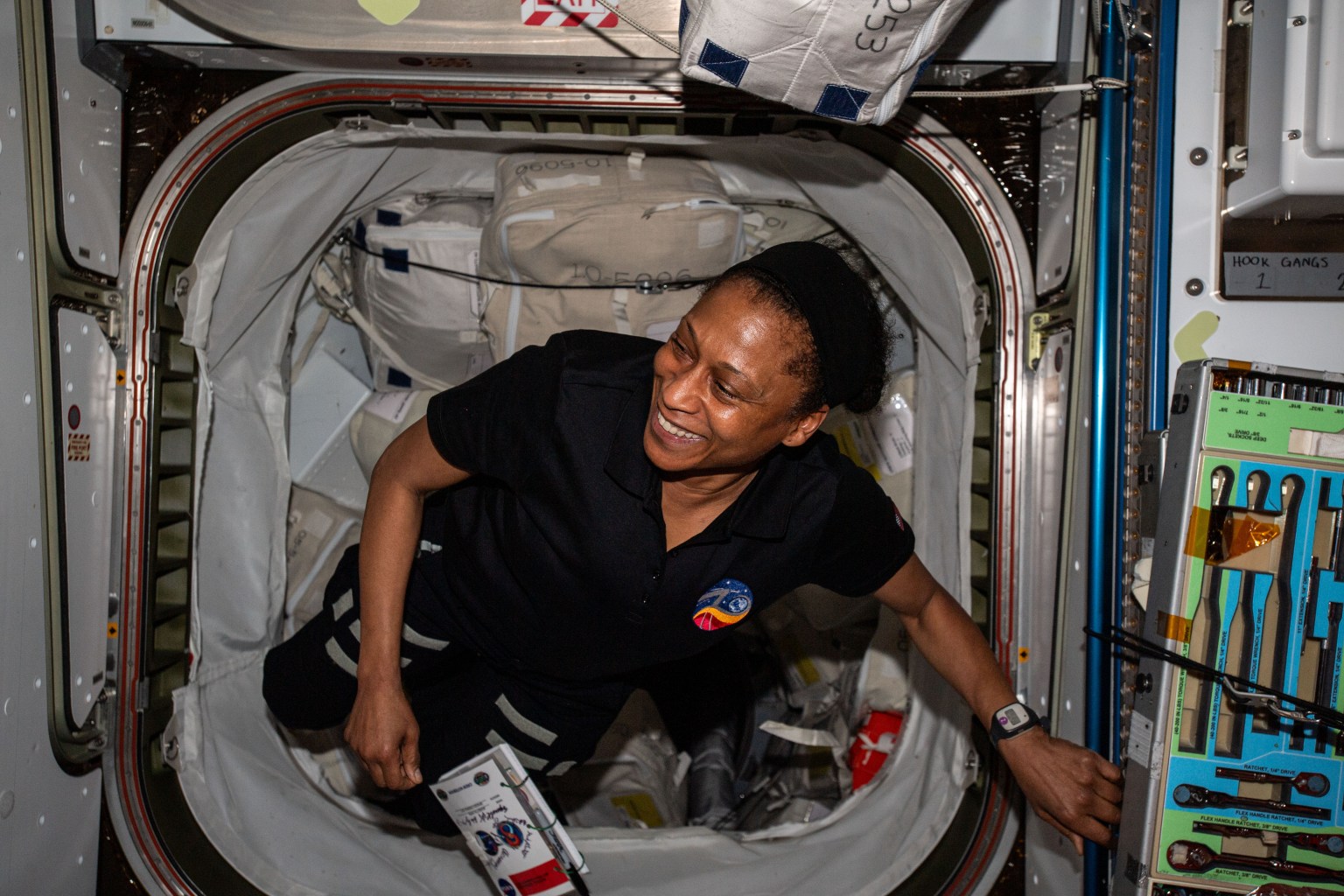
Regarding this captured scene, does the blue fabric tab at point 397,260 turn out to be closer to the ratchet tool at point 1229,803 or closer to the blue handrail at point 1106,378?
the blue handrail at point 1106,378

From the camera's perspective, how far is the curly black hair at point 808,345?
4.46 feet

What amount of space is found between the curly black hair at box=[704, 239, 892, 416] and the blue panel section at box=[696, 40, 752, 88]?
460 mm

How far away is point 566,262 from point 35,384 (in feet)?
4.25

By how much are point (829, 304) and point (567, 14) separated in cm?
97

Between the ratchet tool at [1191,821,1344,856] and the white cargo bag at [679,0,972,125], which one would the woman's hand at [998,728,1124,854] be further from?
the white cargo bag at [679,0,972,125]

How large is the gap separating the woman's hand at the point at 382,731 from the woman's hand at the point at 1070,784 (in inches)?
45.7

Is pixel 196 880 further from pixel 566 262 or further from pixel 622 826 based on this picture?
pixel 566 262

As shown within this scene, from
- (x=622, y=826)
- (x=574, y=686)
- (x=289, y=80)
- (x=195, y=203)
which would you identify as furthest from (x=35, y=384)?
(x=622, y=826)

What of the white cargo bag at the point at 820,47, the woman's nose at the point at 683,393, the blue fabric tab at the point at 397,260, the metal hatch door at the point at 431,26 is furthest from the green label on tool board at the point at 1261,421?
the blue fabric tab at the point at 397,260

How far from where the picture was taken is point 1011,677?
A: 207cm

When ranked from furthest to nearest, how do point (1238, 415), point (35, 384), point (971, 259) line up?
point (971, 259) → point (35, 384) → point (1238, 415)

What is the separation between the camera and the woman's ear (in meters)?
1.51

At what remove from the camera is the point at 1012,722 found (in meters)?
1.70

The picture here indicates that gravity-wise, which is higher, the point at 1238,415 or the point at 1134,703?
the point at 1238,415
